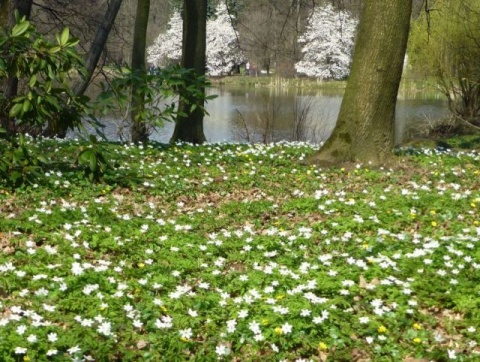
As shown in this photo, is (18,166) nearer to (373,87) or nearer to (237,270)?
(237,270)

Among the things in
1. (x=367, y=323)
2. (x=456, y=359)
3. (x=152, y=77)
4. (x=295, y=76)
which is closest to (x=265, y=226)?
(x=367, y=323)

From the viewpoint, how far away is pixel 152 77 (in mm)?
10047

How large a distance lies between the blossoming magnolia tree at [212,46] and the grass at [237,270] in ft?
188

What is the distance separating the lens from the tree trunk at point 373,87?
913cm

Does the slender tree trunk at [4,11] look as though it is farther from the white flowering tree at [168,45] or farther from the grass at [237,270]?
the white flowering tree at [168,45]

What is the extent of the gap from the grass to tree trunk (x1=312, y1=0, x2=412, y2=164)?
4.00 ft

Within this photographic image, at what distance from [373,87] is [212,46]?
188ft

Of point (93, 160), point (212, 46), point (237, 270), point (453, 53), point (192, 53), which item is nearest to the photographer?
point (237, 270)

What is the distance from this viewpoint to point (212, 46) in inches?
2547

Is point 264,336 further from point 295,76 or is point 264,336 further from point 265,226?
point 295,76

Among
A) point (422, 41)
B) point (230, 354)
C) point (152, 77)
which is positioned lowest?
point (230, 354)

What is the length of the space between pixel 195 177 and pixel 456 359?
5.46 m

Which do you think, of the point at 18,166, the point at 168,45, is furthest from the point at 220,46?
the point at 18,166

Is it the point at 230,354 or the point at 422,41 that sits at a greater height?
the point at 422,41
